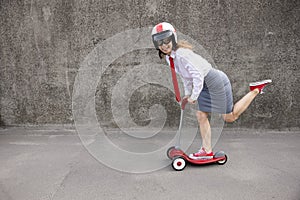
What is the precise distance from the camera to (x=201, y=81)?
2420 mm

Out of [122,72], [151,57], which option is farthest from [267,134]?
[122,72]

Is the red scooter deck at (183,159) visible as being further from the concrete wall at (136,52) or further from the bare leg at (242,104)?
the concrete wall at (136,52)

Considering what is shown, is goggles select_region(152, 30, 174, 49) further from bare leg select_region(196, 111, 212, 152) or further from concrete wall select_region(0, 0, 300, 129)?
concrete wall select_region(0, 0, 300, 129)

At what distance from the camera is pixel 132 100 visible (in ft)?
12.1

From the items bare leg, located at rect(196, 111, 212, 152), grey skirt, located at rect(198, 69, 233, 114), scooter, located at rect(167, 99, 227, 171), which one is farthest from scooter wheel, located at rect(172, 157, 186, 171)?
grey skirt, located at rect(198, 69, 233, 114)

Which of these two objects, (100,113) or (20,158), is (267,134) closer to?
(100,113)

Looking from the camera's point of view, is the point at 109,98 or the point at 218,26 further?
the point at 109,98

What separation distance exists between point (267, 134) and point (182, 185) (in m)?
1.77

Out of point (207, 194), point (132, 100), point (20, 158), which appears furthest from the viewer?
point (132, 100)

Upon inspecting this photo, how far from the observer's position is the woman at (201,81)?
2428 mm

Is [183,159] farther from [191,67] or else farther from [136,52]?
[136,52]

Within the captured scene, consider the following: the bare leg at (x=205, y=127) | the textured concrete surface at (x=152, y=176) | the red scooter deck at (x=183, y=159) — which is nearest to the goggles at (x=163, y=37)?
the bare leg at (x=205, y=127)

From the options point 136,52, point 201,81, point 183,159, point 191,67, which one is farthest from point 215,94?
point 136,52

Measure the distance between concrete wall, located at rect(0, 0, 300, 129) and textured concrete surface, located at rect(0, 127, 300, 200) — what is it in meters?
0.61
